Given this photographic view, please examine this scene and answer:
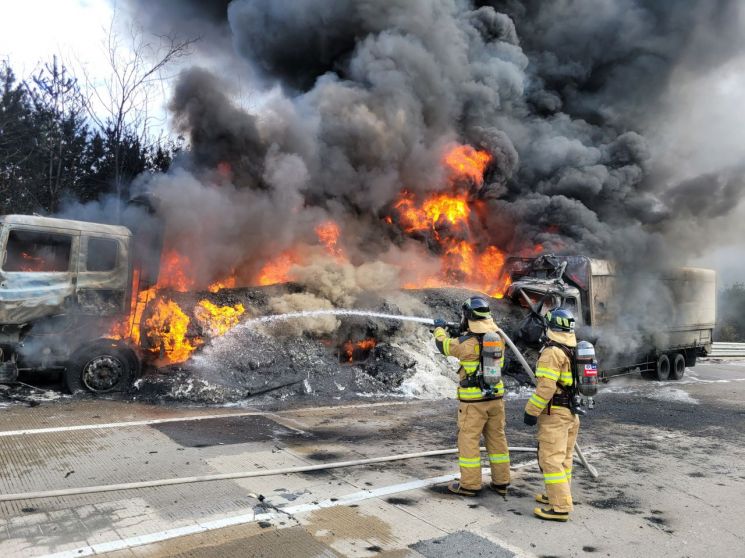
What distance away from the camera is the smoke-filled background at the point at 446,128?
12156 mm

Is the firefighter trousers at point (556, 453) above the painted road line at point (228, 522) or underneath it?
above

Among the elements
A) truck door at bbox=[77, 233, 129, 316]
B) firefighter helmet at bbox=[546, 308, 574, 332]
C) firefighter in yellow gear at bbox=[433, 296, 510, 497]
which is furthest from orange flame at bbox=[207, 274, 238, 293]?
firefighter helmet at bbox=[546, 308, 574, 332]

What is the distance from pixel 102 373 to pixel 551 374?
6.41m

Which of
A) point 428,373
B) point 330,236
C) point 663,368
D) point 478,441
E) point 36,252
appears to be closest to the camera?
point 478,441

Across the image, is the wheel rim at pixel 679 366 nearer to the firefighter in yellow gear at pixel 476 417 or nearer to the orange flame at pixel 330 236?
the orange flame at pixel 330 236

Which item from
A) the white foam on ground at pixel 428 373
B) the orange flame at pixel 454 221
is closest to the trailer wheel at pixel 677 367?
the orange flame at pixel 454 221

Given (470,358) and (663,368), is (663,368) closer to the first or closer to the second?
(663,368)

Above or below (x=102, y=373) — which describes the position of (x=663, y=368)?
below

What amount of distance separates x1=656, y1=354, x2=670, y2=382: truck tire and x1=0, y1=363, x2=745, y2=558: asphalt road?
19.8ft

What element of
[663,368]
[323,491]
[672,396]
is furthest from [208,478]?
[663,368]

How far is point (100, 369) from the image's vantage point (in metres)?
7.75

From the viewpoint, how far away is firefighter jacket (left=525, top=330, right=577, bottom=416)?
431 cm

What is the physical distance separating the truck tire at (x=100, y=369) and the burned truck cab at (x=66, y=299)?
0.5 inches

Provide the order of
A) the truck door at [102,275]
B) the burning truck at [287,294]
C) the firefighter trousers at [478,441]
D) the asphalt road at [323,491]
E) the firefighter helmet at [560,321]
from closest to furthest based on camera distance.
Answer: the asphalt road at [323,491]
the firefighter helmet at [560,321]
the firefighter trousers at [478,441]
the burning truck at [287,294]
the truck door at [102,275]
